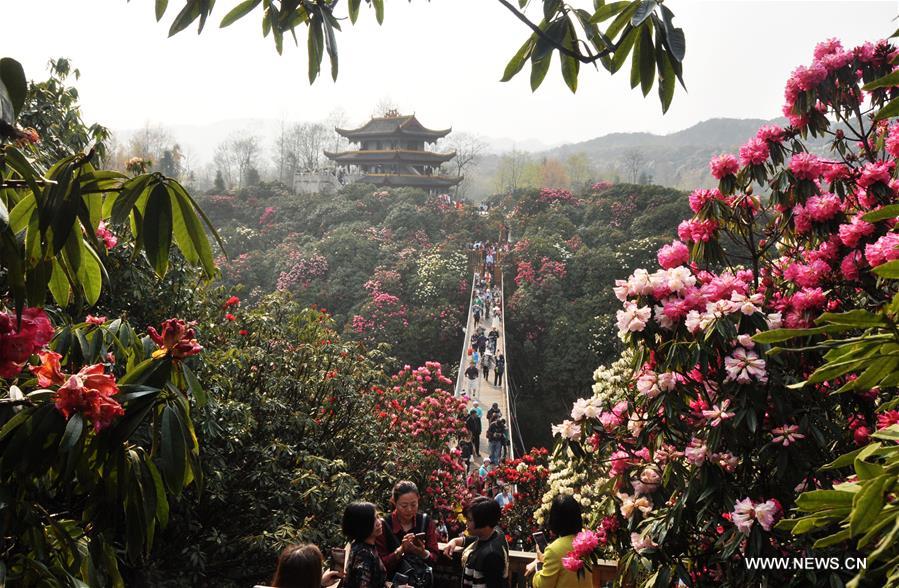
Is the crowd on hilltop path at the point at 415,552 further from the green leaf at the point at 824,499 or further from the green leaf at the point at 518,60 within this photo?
the green leaf at the point at 824,499

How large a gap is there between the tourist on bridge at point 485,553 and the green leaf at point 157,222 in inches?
93.1

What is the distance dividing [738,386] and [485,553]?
1369mm

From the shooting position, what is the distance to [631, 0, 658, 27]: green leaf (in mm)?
1149

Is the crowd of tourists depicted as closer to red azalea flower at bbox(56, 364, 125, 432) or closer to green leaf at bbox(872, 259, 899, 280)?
red azalea flower at bbox(56, 364, 125, 432)

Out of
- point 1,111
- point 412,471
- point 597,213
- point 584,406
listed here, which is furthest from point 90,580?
point 597,213

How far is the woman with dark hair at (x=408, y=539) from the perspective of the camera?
3.24m

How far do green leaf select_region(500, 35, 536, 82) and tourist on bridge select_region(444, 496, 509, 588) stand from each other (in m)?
2.32

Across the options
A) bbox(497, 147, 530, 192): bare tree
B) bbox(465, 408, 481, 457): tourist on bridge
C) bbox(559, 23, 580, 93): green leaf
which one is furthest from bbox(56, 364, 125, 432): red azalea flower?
bbox(497, 147, 530, 192): bare tree

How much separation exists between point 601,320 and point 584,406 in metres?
18.2

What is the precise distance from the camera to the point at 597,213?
29609 mm

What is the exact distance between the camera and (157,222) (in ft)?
4.00

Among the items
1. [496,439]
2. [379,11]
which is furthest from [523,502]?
[379,11]

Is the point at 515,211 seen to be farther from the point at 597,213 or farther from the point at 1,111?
the point at 1,111

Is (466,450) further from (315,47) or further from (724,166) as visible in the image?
(315,47)
